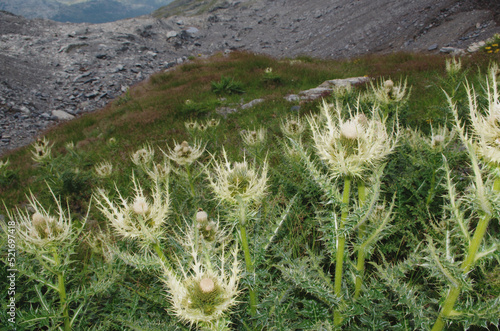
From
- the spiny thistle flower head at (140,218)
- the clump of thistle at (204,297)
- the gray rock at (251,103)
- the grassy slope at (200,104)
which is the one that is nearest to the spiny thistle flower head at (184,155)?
the spiny thistle flower head at (140,218)

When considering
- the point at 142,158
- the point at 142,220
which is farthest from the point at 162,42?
the point at 142,220

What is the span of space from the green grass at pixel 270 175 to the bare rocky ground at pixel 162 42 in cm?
462

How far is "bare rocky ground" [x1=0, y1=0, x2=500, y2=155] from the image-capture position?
50.5 ft

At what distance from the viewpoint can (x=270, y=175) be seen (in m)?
3.42

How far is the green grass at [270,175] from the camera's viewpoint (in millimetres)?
A: 1996

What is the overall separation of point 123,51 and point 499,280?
27985 mm

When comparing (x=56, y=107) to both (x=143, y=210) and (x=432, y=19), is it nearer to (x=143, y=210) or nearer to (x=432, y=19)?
(x=143, y=210)

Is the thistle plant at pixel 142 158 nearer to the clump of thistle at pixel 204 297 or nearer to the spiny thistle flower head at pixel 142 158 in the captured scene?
the spiny thistle flower head at pixel 142 158

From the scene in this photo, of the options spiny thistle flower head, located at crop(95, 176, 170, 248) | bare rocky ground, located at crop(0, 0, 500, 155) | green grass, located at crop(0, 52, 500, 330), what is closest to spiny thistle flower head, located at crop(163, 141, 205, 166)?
green grass, located at crop(0, 52, 500, 330)

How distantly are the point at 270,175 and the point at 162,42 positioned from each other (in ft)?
97.5

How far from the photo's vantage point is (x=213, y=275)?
1.63m

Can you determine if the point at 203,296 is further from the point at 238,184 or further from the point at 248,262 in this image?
the point at 238,184

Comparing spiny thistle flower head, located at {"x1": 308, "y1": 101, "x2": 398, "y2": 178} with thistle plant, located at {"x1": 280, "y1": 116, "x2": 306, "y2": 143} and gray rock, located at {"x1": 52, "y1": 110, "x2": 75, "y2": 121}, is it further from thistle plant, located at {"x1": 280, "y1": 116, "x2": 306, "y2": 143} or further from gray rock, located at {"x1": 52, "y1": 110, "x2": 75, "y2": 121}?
gray rock, located at {"x1": 52, "y1": 110, "x2": 75, "y2": 121}

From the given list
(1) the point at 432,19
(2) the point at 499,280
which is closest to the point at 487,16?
(1) the point at 432,19
